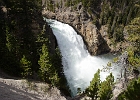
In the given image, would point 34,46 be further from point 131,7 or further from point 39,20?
point 131,7

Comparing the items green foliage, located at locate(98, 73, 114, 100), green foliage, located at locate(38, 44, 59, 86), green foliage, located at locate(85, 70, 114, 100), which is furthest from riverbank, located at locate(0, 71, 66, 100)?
green foliage, located at locate(98, 73, 114, 100)

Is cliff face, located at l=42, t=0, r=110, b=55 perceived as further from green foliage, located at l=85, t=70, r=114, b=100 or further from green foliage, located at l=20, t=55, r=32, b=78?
green foliage, located at l=20, t=55, r=32, b=78

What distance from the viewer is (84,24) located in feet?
296

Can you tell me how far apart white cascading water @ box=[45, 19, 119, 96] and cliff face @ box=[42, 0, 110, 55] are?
20.0 ft

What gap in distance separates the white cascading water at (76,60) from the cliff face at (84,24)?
20.0 ft

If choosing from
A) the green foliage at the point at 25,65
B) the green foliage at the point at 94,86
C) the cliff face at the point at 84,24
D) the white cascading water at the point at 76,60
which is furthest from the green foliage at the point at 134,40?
the cliff face at the point at 84,24

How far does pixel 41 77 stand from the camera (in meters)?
39.8

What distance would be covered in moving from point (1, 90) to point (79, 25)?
68033mm

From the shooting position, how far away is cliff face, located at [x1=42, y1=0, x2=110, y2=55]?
270ft

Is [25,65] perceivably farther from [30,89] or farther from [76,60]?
[76,60]

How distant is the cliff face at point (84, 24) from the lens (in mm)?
A: 82231

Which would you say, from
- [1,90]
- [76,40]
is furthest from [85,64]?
[1,90]

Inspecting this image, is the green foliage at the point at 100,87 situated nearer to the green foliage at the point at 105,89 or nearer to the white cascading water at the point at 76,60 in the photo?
the green foliage at the point at 105,89

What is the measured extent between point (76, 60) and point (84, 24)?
29267 mm
